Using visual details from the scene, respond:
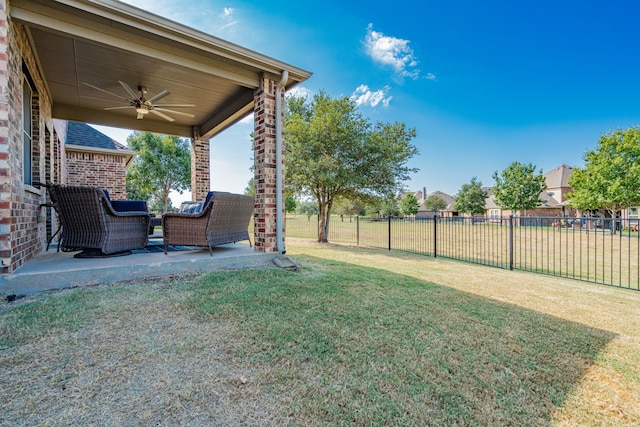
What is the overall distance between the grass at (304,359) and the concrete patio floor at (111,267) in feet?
0.87

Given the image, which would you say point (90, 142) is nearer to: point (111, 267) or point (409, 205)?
point (111, 267)

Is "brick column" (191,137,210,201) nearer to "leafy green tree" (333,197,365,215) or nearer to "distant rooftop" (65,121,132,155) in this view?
"distant rooftop" (65,121,132,155)

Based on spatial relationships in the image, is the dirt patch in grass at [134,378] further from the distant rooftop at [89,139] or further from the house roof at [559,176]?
the house roof at [559,176]

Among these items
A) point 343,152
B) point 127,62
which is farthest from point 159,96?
point 343,152

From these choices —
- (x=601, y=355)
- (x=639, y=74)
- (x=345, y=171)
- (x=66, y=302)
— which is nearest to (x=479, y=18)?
(x=345, y=171)

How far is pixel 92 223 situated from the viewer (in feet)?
10.9

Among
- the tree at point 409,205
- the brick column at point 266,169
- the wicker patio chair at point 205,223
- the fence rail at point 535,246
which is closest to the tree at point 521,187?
the tree at point 409,205

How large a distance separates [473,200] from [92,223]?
3854 centimetres

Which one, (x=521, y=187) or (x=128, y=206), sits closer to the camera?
(x=128, y=206)

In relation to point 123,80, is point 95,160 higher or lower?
lower

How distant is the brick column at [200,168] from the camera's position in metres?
6.93

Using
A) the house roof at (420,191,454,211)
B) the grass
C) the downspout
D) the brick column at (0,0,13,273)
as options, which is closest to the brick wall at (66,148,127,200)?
the brick column at (0,0,13,273)

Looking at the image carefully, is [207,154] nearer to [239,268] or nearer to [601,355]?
[239,268]

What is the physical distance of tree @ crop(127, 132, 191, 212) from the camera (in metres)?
17.6
